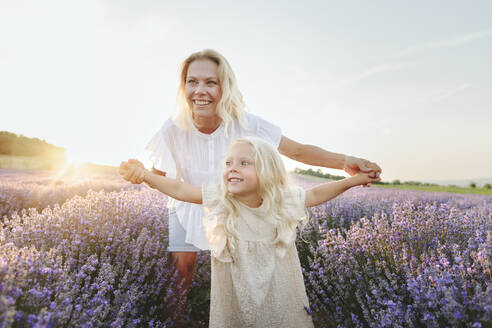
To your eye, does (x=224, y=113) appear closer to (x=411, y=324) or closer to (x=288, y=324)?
(x=288, y=324)

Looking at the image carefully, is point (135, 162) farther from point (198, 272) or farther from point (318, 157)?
point (198, 272)

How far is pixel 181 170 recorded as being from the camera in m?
2.04

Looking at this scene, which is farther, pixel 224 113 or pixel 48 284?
pixel 224 113

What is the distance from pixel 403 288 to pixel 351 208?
83.4 inches

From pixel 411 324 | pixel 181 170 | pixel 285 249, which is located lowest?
pixel 411 324

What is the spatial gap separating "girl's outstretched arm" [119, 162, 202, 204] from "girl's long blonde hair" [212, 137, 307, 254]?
15 cm

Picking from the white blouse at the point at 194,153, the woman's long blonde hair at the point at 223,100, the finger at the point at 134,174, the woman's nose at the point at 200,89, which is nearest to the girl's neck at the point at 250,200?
the white blouse at the point at 194,153

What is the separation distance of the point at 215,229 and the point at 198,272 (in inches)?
41.3

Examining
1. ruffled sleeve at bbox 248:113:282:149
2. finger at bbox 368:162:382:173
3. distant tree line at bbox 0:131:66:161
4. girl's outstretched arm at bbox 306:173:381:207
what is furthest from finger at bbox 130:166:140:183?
distant tree line at bbox 0:131:66:161

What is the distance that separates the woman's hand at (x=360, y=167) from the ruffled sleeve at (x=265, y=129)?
45 centimetres

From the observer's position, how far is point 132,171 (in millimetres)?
1610

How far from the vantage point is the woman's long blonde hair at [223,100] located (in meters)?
1.91

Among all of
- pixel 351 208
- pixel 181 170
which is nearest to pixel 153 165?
pixel 181 170

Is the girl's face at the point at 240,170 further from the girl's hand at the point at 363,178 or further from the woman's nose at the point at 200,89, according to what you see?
the girl's hand at the point at 363,178
